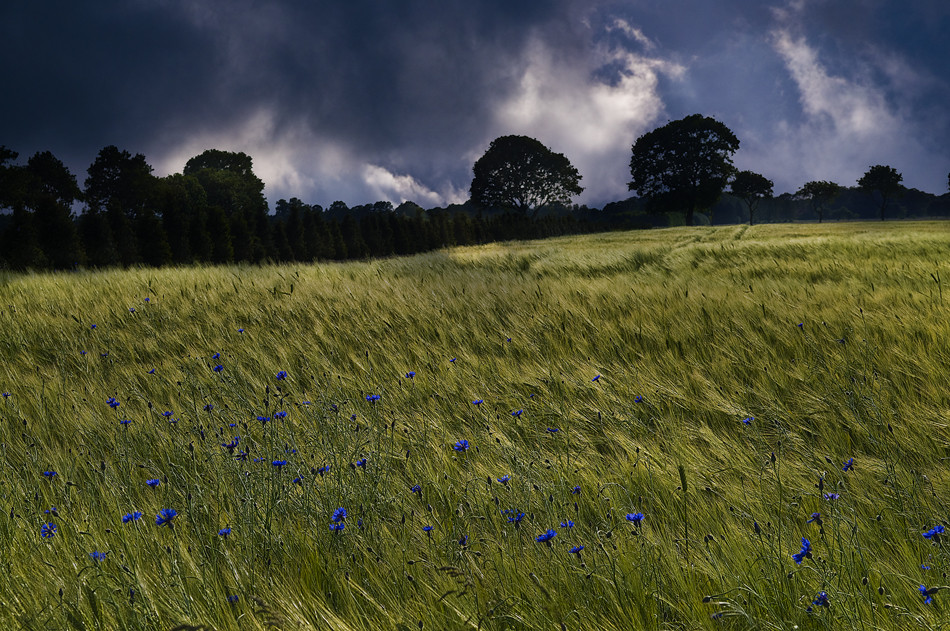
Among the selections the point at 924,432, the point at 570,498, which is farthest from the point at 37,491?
the point at 924,432

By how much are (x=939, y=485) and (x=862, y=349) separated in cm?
156

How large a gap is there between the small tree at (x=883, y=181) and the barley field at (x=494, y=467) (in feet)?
319

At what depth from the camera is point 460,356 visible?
3.58m

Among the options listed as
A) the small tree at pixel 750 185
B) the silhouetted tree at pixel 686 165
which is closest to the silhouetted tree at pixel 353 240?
the silhouetted tree at pixel 686 165

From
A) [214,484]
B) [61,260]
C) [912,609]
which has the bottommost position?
[912,609]

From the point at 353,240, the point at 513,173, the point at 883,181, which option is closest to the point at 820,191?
the point at 883,181

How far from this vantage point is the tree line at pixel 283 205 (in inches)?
749

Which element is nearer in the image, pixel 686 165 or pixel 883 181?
pixel 686 165

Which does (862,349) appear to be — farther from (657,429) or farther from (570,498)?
(570,498)

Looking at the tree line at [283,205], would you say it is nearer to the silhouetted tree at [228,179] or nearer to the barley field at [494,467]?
the silhouetted tree at [228,179]

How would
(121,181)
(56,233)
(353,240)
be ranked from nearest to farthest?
1. (56,233)
2. (353,240)
3. (121,181)

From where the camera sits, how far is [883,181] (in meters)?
78.3

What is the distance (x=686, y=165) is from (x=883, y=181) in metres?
43.2

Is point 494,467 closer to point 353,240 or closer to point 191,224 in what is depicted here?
point 191,224
